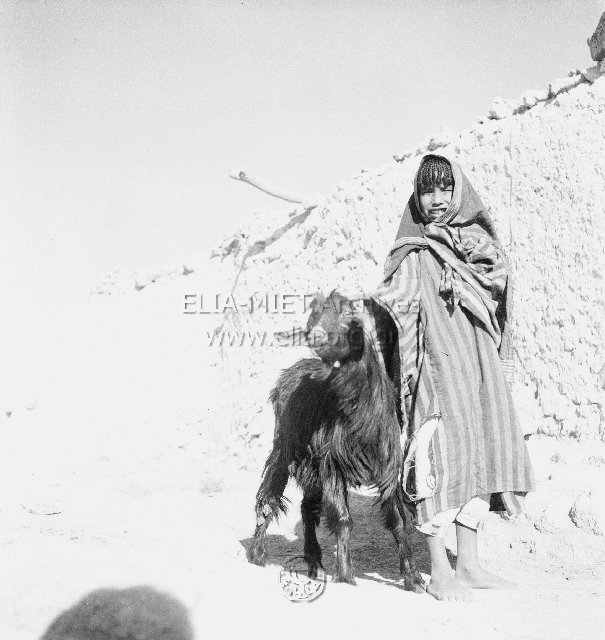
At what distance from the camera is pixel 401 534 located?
12.3 ft

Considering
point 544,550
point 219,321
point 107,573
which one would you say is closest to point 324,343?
point 107,573

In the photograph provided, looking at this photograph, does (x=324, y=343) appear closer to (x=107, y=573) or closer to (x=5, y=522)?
(x=107, y=573)

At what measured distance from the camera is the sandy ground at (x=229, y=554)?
2758mm

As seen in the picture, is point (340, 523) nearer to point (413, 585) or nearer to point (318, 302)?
point (413, 585)

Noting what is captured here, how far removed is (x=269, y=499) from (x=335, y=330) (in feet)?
4.79

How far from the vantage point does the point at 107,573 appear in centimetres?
282

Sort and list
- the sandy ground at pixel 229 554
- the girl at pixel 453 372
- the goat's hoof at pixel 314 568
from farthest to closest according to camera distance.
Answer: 1. the goat's hoof at pixel 314 568
2. the girl at pixel 453 372
3. the sandy ground at pixel 229 554

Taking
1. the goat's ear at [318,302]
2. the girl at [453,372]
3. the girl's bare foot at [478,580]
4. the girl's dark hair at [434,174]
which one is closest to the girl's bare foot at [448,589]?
the girl at [453,372]

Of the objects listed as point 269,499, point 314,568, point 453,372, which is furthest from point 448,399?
point 269,499

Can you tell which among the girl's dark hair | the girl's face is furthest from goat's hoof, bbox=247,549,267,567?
the girl's dark hair

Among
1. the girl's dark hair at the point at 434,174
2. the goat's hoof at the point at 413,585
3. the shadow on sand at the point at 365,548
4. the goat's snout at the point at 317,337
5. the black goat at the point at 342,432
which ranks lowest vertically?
the shadow on sand at the point at 365,548

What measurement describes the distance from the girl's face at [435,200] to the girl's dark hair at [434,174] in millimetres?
19

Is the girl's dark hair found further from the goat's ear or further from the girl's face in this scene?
the goat's ear

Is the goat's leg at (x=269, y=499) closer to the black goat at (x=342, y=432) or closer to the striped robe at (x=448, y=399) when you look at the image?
the black goat at (x=342, y=432)
